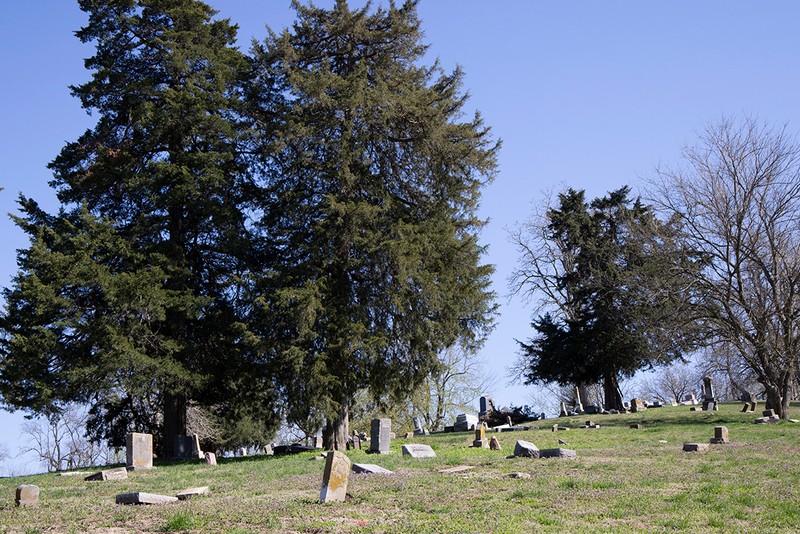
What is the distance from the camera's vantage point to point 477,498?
10336 mm

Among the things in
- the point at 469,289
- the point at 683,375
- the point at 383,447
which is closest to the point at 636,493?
the point at 383,447

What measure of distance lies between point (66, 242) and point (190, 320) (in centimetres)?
448

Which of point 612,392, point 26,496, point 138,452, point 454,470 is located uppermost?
point 612,392

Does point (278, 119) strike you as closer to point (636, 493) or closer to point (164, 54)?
point (164, 54)

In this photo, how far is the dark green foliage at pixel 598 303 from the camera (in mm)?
33938

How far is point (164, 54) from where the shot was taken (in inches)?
1040

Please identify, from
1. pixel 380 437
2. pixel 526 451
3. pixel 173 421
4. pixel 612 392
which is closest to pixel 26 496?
pixel 526 451

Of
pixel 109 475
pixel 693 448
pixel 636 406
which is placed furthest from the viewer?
pixel 636 406

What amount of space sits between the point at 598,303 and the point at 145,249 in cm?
2385

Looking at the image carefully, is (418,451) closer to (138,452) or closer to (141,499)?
(138,452)

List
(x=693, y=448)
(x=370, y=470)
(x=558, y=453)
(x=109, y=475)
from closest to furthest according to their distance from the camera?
(x=370, y=470) < (x=558, y=453) < (x=109, y=475) < (x=693, y=448)

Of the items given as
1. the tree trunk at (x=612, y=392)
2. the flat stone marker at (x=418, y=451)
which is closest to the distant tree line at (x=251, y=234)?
the flat stone marker at (x=418, y=451)

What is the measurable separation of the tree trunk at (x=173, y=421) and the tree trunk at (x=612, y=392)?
23.5 meters

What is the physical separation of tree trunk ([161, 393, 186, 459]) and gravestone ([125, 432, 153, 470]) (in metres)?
5.43
